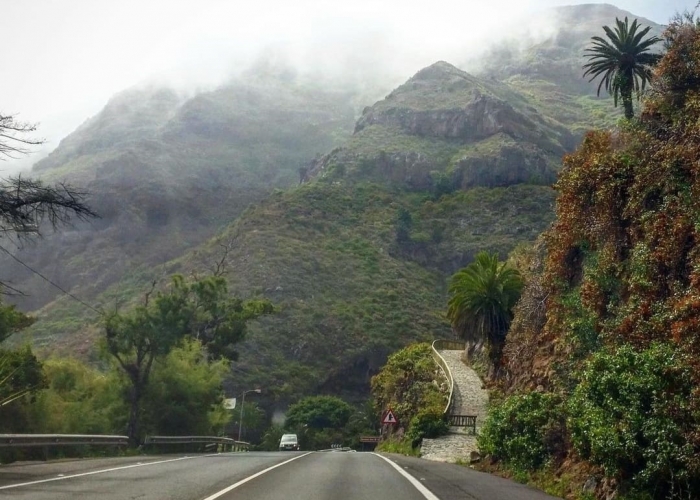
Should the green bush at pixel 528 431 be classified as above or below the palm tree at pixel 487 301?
below

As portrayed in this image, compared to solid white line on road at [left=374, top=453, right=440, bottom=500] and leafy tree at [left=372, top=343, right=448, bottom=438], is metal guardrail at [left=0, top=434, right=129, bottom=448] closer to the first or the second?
solid white line on road at [left=374, top=453, right=440, bottom=500]

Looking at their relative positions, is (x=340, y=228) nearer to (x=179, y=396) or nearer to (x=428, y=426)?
(x=179, y=396)

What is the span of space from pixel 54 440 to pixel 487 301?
972 inches

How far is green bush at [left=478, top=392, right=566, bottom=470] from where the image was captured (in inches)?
659

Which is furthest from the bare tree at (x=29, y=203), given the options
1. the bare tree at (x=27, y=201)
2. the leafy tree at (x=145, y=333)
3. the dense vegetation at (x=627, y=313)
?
the leafy tree at (x=145, y=333)

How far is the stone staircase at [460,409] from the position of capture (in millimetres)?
30484

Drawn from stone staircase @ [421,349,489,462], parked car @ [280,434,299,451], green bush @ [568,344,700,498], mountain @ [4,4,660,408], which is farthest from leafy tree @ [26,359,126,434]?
mountain @ [4,4,660,408]

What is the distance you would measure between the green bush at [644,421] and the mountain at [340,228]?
57359mm

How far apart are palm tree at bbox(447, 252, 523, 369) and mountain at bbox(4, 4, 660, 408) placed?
117 ft

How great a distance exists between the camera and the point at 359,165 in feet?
467

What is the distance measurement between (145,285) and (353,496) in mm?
108246

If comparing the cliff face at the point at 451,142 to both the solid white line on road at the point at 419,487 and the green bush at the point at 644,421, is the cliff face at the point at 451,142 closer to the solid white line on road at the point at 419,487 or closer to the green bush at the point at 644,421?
the solid white line on road at the point at 419,487

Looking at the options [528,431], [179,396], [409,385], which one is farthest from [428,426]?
[528,431]

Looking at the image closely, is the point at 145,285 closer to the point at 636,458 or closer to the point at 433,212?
the point at 433,212
